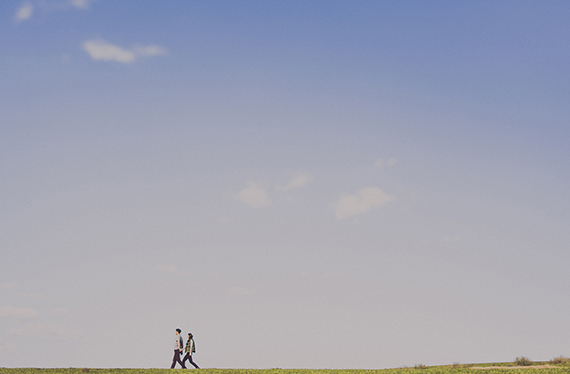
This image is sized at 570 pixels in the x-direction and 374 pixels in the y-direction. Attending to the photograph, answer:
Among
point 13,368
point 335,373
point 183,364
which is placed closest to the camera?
point 335,373

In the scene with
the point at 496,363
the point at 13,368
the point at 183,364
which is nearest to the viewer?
the point at 13,368

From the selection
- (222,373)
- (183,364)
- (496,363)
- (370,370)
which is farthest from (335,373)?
(496,363)

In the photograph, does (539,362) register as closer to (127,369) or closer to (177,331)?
(177,331)

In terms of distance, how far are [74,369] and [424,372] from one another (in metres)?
21.1

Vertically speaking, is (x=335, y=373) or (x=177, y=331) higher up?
(x=177, y=331)

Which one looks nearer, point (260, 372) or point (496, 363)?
point (260, 372)

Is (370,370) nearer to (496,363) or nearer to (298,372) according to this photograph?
(298,372)

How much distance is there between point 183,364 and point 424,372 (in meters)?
15.8

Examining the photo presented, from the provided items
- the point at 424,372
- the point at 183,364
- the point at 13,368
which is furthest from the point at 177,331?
the point at 424,372

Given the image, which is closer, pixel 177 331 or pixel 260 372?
pixel 260 372

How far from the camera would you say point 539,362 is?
115 feet

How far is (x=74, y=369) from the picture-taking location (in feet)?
99.7

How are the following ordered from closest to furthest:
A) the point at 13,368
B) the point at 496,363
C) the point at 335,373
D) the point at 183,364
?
the point at 335,373, the point at 13,368, the point at 183,364, the point at 496,363

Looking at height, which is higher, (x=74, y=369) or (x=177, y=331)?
(x=177, y=331)
